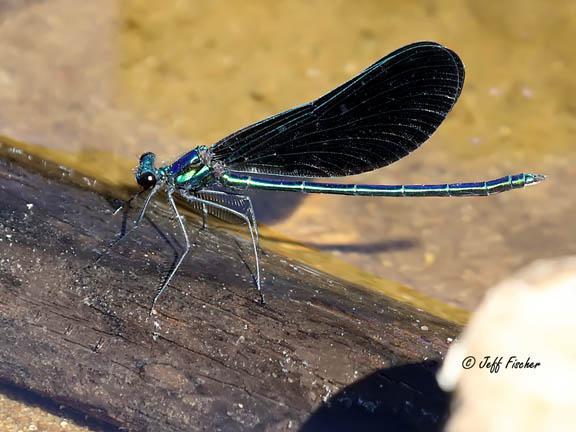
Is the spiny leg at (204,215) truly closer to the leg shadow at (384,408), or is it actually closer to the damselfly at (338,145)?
the damselfly at (338,145)

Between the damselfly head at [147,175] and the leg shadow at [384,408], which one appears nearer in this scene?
the leg shadow at [384,408]

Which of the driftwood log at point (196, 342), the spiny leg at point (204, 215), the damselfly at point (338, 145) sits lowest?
the driftwood log at point (196, 342)

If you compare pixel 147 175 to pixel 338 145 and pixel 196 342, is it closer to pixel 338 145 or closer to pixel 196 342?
pixel 338 145

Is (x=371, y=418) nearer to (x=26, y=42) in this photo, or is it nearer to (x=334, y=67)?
(x=334, y=67)

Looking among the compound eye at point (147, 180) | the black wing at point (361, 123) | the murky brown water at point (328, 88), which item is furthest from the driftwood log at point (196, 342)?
the murky brown water at point (328, 88)

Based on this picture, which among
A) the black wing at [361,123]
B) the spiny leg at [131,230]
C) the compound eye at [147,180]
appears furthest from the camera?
the compound eye at [147,180]

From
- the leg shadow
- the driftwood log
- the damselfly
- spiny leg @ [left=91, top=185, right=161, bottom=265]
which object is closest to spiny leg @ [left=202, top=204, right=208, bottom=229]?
the damselfly

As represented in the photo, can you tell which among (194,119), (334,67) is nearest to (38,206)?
(194,119)

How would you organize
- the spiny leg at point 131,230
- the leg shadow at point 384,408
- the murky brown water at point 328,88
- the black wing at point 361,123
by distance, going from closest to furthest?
1. the leg shadow at point 384,408
2. the spiny leg at point 131,230
3. the black wing at point 361,123
4. the murky brown water at point 328,88

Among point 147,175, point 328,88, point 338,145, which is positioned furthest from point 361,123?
point 328,88
